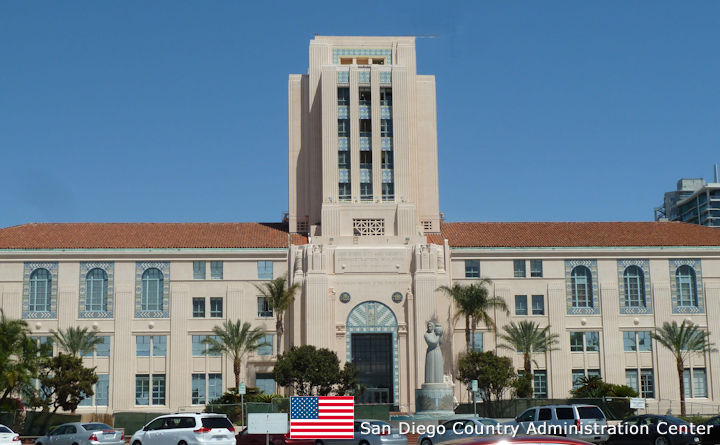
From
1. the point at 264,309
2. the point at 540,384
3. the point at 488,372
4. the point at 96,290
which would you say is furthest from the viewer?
the point at 96,290

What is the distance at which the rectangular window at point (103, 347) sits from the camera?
235 ft

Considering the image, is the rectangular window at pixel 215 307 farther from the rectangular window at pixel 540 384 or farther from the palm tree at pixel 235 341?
the rectangular window at pixel 540 384

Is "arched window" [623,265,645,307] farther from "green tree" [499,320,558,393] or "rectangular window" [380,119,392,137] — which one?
"rectangular window" [380,119,392,137]

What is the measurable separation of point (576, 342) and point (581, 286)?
4527 millimetres

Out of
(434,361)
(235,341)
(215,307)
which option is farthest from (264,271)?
(434,361)

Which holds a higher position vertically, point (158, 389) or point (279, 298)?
point (279, 298)

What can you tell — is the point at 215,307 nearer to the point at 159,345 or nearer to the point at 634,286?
the point at 159,345

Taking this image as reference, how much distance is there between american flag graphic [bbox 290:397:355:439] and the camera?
24375 mm

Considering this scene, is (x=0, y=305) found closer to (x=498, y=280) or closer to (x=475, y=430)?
(x=498, y=280)

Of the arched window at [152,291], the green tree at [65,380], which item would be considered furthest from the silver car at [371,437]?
the arched window at [152,291]

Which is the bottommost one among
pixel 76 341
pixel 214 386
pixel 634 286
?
pixel 214 386

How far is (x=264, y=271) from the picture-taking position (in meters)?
74.1

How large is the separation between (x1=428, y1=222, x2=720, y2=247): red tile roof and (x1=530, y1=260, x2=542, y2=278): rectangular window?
136 centimetres

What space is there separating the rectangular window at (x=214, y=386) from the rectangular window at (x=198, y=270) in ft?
25.2
